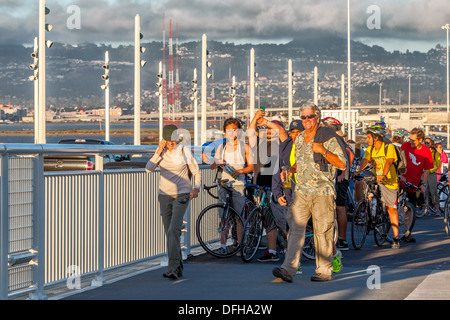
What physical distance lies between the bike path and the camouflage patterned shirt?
3.39 ft

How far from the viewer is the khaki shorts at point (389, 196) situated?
1469 centimetres

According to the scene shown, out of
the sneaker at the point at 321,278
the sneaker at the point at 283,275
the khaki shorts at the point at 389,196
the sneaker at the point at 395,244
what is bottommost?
the sneaker at the point at 395,244

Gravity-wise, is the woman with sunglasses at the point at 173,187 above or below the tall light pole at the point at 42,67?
below

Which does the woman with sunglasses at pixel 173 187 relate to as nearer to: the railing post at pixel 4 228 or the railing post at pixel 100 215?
the railing post at pixel 100 215

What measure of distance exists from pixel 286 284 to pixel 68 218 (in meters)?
2.50

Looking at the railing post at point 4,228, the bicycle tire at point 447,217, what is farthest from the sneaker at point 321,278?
the bicycle tire at point 447,217

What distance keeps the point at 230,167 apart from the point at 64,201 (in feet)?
13.6

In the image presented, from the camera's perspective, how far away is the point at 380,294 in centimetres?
921

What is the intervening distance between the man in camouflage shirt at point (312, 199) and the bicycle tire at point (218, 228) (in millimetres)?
2501

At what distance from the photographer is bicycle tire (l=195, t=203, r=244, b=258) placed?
41.4 ft

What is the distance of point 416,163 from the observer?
17.4 meters

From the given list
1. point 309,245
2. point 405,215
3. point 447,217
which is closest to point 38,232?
point 309,245
